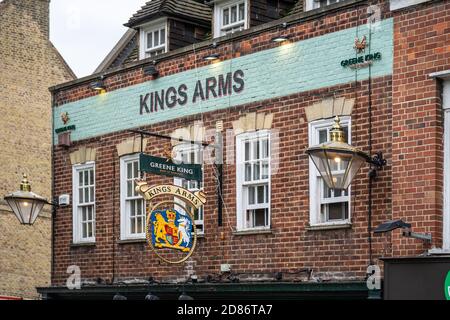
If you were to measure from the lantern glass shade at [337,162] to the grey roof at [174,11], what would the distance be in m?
6.98

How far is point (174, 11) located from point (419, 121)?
24.6 feet

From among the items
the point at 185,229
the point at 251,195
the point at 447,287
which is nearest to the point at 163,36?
the point at 251,195

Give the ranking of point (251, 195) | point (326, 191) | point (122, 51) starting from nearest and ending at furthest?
point (326, 191)
point (251, 195)
point (122, 51)

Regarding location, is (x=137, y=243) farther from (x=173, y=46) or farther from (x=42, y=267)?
(x=42, y=267)

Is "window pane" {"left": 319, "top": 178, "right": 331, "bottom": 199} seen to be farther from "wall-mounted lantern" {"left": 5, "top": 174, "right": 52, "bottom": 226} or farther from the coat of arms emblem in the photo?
"wall-mounted lantern" {"left": 5, "top": 174, "right": 52, "bottom": 226}

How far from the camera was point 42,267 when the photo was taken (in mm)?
32125

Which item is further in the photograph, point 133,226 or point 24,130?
point 24,130

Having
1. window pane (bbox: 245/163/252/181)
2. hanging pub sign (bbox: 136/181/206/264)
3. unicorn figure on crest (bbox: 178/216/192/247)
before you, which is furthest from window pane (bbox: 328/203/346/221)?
unicorn figure on crest (bbox: 178/216/192/247)

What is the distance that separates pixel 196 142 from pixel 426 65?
509 centimetres

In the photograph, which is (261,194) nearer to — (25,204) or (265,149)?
(265,149)

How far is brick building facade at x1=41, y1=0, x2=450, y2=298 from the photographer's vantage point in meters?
14.1

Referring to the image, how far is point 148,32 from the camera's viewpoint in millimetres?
20969
